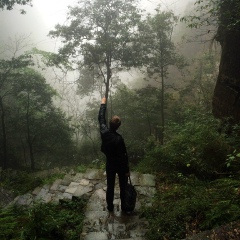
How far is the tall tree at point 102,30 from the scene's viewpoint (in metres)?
13.9

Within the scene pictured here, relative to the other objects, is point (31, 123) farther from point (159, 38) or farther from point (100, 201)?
point (100, 201)

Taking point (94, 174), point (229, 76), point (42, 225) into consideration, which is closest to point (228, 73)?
point (229, 76)

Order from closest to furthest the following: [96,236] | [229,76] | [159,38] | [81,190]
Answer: [96,236], [81,190], [229,76], [159,38]

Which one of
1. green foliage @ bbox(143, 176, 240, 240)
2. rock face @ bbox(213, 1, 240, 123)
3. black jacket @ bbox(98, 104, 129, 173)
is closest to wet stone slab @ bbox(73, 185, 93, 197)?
black jacket @ bbox(98, 104, 129, 173)

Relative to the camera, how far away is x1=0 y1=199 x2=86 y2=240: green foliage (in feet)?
11.5

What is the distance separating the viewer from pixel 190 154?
20.7 ft

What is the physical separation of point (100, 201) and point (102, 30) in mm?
11723

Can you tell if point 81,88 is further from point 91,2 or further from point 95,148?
point 91,2

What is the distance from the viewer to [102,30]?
14.6 metres

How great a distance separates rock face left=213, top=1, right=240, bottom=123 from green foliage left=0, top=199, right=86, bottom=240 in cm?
652

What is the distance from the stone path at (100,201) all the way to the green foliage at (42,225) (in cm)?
19

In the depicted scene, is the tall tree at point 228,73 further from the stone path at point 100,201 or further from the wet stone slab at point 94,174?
the wet stone slab at point 94,174

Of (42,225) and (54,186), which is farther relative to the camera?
(54,186)

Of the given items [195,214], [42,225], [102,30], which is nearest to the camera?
[42,225]
